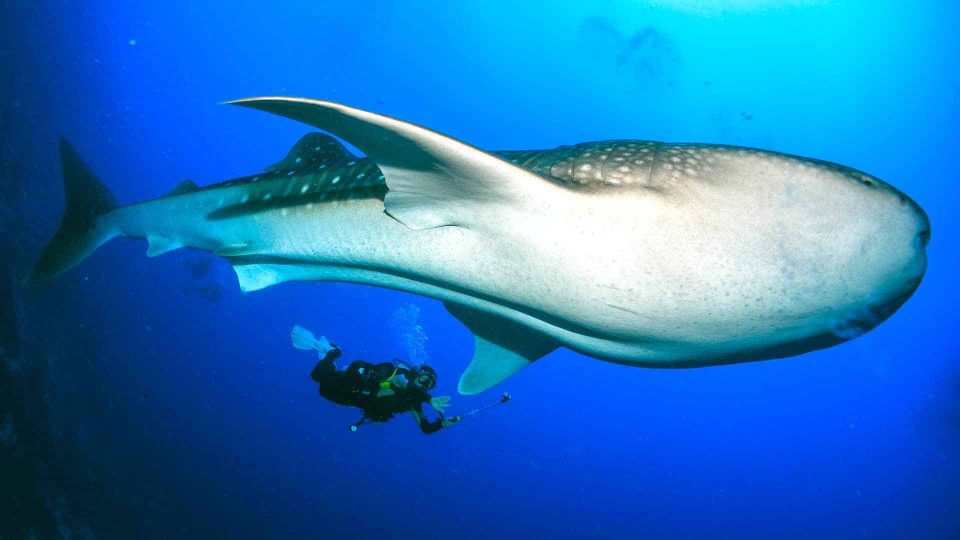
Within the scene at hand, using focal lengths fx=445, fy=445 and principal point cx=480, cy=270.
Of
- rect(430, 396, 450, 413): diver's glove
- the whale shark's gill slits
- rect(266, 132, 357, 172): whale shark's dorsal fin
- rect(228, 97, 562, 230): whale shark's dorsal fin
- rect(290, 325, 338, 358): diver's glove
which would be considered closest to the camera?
rect(228, 97, 562, 230): whale shark's dorsal fin

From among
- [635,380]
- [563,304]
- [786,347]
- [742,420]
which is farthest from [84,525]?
[742,420]

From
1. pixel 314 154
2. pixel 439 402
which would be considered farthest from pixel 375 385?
pixel 314 154

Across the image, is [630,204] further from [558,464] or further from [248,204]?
[558,464]

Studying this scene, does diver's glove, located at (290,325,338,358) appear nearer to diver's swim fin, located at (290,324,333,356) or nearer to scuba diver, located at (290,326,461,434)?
diver's swim fin, located at (290,324,333,356)

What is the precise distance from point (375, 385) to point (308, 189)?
11.2 ft

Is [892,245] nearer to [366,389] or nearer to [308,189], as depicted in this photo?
[308,189]

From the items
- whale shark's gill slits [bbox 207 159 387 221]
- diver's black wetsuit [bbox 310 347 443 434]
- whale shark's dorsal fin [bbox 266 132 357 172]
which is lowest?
diver's black wetsuit [bbox 310 347 443 434]

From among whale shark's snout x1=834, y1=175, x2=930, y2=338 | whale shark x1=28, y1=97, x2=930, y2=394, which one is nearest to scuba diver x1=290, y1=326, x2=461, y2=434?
whale shark x1=28, y1=97, x2=930, y2=394

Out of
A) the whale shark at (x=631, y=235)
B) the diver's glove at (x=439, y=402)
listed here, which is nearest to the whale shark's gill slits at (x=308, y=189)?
the whale shark at (x=631, y=235)

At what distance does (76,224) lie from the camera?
446cm

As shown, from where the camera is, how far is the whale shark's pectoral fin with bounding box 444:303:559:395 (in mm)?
4059

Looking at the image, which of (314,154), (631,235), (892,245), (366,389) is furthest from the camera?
(366,389)

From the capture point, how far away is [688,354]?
7.91 ft

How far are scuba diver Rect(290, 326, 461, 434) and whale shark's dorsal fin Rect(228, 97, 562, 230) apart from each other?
3.69 meters
